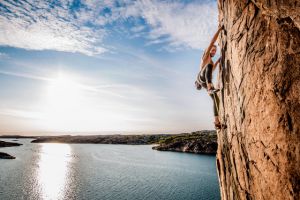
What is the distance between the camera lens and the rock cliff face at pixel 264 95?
4637 mm

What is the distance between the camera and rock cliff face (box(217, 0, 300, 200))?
183 inches

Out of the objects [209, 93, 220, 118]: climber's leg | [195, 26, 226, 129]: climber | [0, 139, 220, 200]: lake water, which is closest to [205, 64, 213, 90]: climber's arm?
[195, 26, 226, 129]: climber

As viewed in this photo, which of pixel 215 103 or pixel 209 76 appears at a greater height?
pixel 209 76

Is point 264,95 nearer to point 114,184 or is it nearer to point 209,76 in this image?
point 209,76

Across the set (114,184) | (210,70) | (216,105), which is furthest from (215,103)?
(114,184)

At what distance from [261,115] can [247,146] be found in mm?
1183

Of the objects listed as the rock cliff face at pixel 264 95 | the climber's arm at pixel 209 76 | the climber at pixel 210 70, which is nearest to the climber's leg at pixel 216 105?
the climber at pixel 210 70

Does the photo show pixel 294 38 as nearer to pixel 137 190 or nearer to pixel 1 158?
pixel 137 190

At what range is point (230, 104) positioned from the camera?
7.25m

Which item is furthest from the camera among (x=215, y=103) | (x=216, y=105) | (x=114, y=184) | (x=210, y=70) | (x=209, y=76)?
(x=114, y=184)

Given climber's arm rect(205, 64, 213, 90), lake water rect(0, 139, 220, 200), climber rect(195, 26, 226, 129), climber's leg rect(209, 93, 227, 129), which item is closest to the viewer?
climber rect(195, 26, 226, 129)

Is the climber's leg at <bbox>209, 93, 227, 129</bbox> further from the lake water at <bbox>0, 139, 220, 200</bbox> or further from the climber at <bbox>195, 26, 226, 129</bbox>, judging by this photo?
the lake water at <bbox>0, 139, 220, 200</bbox>

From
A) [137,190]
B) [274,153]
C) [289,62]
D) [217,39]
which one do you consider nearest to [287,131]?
[274,153]

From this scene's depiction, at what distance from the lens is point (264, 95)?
5.23m
